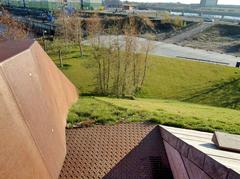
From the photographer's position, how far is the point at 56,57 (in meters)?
30.2

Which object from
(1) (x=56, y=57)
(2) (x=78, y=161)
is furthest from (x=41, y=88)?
(1) (x=56, y=57)

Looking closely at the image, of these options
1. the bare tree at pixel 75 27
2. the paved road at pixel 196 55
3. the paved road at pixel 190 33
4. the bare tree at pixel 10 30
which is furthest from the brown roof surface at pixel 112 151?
the paved road at pixel 190 33

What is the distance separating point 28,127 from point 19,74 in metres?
1.00

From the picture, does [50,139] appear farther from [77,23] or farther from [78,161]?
[77,23]

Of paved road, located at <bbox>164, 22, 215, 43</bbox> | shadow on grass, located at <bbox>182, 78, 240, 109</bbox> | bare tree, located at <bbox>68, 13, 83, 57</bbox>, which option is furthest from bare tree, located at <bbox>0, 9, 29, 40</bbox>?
paved road, located at <bbox>164, 22, 215, 43</bbox>

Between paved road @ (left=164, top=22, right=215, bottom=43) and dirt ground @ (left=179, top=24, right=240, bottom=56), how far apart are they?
1068 millimetres

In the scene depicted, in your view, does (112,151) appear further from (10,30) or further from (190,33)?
(190,33)

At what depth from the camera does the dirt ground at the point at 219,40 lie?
4317 centimetres

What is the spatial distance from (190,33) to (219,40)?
19.8 ft

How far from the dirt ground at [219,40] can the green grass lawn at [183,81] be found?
15.5 metres

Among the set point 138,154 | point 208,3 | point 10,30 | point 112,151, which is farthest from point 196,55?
point 208,3

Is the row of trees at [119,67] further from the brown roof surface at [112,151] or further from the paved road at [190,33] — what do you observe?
the paved road at [190,33]

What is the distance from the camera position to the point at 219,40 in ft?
161

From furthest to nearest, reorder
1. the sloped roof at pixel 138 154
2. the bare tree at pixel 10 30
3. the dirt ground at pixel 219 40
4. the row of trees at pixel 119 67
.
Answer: the dirt ground at pixel 219 40
the bare tree at pixel 10 30
the row of trees at pixel 119 67
the sloped roof at pixel 138 154
